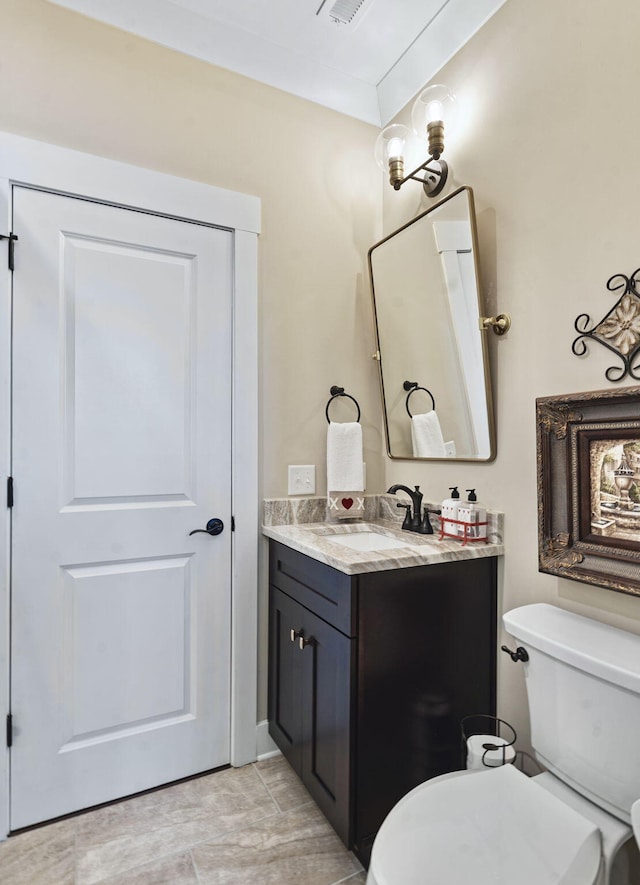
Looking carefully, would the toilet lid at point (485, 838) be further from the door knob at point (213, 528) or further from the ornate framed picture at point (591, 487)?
the door knob at point (213, 528)

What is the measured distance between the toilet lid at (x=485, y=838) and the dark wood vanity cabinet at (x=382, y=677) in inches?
Answer: 11.7

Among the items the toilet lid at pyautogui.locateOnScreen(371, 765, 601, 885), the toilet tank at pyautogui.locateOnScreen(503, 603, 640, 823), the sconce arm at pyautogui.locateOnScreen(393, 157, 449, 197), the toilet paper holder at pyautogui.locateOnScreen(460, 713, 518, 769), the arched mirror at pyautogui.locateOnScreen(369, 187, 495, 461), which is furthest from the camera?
the sconce arm at pyautogui.locateOnScreen(393, 157, 449, 197)

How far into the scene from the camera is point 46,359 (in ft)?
5.22

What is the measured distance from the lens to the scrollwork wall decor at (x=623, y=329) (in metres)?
1.21

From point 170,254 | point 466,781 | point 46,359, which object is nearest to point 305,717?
point 466,781

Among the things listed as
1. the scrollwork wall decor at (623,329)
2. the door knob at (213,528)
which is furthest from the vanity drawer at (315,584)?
the scrollwork wall decor at (623,329)

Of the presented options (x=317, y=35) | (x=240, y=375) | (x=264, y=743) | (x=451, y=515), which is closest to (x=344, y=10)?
(x=317, y=35)

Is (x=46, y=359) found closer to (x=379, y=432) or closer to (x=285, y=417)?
(x=285, y=417)

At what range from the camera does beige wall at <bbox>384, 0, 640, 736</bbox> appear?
1.26m

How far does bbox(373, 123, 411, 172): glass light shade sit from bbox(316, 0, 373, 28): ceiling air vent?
1.26 feet

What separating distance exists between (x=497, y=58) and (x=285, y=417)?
1415 millimetres

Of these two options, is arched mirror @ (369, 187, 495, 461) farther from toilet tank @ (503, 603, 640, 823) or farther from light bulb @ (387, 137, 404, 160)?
toilet tank @ (503, 603, 640, 823)

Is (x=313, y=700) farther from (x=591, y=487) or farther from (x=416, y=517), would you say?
(x=591, y=487)

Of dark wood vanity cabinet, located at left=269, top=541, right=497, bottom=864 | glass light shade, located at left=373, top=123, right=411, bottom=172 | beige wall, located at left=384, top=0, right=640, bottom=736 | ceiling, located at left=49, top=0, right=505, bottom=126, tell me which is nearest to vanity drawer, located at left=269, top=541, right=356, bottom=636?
dark wood vanity cabinet, located at left=269, top=541, right=497, bottom=864
